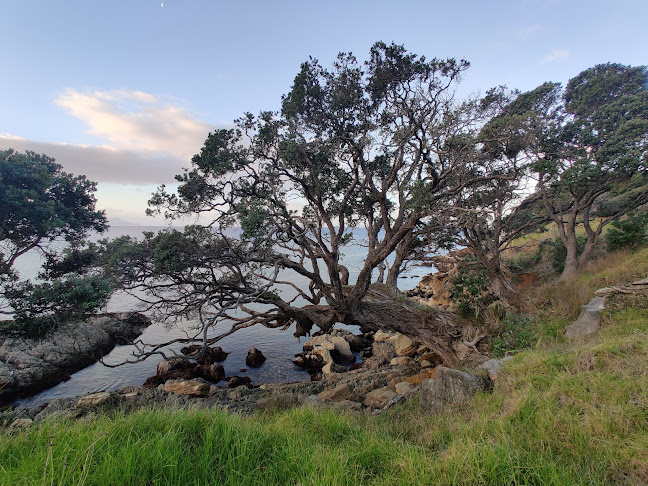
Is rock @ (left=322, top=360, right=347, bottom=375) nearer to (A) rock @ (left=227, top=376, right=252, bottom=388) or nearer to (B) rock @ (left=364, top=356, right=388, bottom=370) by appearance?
(B) rock @ (left=364, top=356, right=388, bottom=370)

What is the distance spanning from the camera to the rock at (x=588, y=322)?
6.52 metres

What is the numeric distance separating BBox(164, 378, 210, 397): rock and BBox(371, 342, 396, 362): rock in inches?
282

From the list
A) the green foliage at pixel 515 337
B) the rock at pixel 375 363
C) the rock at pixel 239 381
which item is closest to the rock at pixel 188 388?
the rock at pixel 239 381

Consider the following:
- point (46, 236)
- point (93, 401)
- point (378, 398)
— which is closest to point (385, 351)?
point (378, 398)

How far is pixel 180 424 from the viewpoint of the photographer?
2885 mm

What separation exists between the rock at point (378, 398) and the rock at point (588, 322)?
4.31 m

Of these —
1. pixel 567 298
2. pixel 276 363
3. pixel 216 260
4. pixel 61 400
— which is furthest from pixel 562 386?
pixel 61 400

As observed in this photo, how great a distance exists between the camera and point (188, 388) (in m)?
9.94

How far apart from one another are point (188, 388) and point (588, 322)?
38.5ft

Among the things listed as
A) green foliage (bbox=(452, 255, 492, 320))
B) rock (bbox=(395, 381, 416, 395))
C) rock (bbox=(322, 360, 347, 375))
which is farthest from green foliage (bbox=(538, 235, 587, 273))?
rock (bbox=(322, 360, 347, 375))

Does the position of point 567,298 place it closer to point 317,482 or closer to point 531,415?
point 531,415

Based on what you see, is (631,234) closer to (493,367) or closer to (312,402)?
(493,367)

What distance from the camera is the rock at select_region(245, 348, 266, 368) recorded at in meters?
13.1

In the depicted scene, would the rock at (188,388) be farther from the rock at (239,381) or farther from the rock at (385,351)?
the rock at (385,351)
